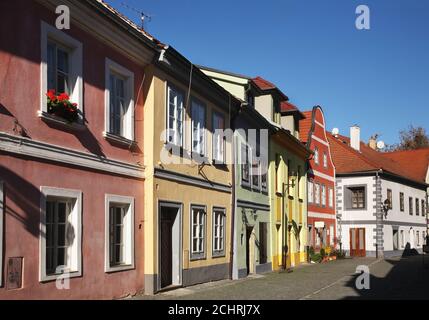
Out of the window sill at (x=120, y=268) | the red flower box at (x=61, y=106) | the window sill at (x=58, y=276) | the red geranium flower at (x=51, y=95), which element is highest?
the red geranium flower at (x=51, y=95)

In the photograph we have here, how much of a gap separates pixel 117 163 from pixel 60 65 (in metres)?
2.70

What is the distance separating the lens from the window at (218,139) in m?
19.7

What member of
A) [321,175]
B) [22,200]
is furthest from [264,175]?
[22,200]

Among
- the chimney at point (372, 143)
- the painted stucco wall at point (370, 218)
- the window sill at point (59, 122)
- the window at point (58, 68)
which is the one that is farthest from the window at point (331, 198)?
the window at point (58, 68)

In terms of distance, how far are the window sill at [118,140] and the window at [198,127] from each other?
13.0 feet

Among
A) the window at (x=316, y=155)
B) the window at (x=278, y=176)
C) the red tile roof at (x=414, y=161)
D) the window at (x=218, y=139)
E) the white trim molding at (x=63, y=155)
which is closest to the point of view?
the white trim molding at (x=63, y=155)

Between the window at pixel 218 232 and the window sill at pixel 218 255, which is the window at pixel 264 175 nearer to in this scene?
the window at pixel 218 232

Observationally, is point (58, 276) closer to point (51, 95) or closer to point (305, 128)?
point (51, 95)

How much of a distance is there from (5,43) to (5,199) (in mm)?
2510

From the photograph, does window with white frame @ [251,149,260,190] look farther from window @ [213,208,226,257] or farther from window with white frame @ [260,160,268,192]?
window @ [213,208,226,257]

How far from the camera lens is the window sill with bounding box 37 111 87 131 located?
10531 mm

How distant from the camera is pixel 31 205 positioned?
1012 cm

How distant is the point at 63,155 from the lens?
11133mm
